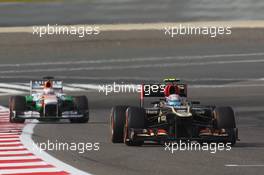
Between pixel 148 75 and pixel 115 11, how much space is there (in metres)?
12.4

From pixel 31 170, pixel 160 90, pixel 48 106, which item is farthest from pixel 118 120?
pixel 48 106

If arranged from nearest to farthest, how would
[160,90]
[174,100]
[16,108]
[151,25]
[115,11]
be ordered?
[174,100] < [160,90] < [16,108] < [115,11] < [151,25]

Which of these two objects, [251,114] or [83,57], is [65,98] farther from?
[83,57]

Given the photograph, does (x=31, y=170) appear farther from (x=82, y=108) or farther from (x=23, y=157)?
(x=82, y=108)

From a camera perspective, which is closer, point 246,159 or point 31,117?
point 246,159

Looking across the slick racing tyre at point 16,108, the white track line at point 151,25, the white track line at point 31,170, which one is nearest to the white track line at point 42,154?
the white track line at point 31,170

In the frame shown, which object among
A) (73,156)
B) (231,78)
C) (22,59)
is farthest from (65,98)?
(22,59)

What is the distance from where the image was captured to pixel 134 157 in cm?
1739

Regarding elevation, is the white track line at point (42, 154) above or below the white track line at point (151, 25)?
below

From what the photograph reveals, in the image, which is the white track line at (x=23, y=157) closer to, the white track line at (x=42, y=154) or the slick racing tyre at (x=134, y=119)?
the white track line at (x=42, y=154)

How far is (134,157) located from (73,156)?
1107 mm

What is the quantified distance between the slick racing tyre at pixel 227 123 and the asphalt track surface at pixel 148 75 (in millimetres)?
367

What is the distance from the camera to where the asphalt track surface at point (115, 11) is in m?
55.1

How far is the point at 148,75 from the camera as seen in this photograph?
44375 mm
